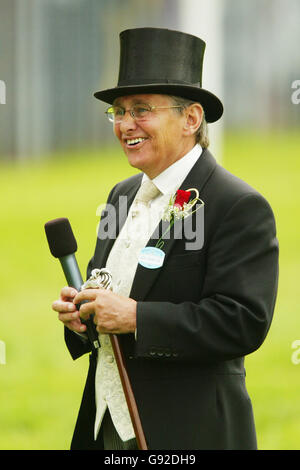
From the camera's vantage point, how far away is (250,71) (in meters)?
24.1

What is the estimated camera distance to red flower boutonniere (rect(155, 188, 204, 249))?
332 cm

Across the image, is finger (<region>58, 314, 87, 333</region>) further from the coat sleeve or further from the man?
the coat sleeve

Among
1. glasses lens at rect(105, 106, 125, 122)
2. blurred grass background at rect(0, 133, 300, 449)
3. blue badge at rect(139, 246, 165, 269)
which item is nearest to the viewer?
blue badge at rect(139, 246, 165, 269)

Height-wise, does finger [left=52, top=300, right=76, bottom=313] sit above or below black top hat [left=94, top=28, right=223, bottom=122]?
below

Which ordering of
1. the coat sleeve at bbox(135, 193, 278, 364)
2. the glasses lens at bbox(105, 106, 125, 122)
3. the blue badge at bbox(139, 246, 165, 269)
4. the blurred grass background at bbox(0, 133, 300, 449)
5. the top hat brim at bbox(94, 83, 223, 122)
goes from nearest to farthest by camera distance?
the coat sleeve at bbox(135, 193, 278, 364) < the blue badge at bbox(139, 246, 165, 269) < the top hat brim at bbox(94, 83, 223, 122) < the glasses lens at bbox(105, 106, 125, 122) < the blurred grass background at bbox(0, 133, 300, 449)

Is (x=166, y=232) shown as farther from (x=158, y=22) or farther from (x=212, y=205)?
(x=158, y=22)

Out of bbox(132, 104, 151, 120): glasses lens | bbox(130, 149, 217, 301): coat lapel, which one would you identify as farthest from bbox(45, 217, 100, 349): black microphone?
bbox(132, 104, 151, 120): glasses lens

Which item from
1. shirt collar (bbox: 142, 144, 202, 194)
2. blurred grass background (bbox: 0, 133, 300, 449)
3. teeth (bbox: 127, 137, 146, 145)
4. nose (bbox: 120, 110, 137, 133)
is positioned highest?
nose (bbox: 120, 110, 137, 133)

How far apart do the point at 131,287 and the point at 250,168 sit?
1832 centimetres

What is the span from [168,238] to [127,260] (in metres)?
0.24

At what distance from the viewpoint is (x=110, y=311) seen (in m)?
3.16

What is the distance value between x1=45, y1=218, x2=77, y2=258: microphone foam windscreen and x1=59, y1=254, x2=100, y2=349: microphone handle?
28 mm

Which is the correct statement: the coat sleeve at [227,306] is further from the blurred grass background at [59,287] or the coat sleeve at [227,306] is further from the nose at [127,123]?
the blurred grass background at [59,287]

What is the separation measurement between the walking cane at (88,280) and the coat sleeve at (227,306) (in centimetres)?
11
